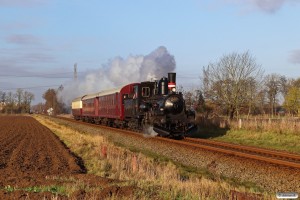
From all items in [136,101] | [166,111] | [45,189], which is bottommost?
[45,189]

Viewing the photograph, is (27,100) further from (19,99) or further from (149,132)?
(149,132)

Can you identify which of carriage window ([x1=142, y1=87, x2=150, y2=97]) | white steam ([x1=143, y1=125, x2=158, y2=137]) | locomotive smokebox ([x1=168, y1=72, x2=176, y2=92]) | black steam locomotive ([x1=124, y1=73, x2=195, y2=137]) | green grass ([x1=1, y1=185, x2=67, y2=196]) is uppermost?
locomotive smokebox ([x1=168, y1=72, x2=176, y2=92])

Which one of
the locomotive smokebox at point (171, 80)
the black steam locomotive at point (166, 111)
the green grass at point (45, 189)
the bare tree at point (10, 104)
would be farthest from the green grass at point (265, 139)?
the bare tree at point (10, 104)

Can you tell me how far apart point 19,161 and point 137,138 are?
34.6 ft

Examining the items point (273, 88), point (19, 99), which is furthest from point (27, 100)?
point (273, 88)

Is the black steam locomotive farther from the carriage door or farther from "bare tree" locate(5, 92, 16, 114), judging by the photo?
"bare tree" locate(5, 92, 16, 114)

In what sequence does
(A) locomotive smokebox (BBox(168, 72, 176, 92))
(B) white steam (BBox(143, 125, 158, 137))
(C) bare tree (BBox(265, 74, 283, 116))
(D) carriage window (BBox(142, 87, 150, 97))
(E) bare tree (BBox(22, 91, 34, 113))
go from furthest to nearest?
1. (E) bare tree (BBox(22, 91, 34, 113))
2. (C) bare tree (BBox(265, 74, 283, 116))
3. (D) carriage window (BBox(142, 87, 150, 97))
4. (A) locomotive smokebox (BBox(168, 72, 176, 92))
5. (B) white steam (BBox(143, 125, 158, 137))

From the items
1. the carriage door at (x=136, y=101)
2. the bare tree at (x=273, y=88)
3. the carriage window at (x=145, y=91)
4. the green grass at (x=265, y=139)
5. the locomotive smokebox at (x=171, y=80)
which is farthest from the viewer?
the bare tree at (x=273, y=88)

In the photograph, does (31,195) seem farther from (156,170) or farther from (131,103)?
(131,103)

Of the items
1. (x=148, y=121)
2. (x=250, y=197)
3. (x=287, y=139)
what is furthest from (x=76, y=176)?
(x=287, y=139)

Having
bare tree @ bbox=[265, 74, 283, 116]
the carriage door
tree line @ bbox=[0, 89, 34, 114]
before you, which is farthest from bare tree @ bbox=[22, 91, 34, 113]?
the carriage door

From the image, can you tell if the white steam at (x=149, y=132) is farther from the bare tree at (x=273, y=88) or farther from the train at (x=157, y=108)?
the bare tree at (x=273, y=88)

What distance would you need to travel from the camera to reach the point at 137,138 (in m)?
26.6

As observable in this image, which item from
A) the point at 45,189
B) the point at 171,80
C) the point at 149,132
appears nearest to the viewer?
the point at 45,189
